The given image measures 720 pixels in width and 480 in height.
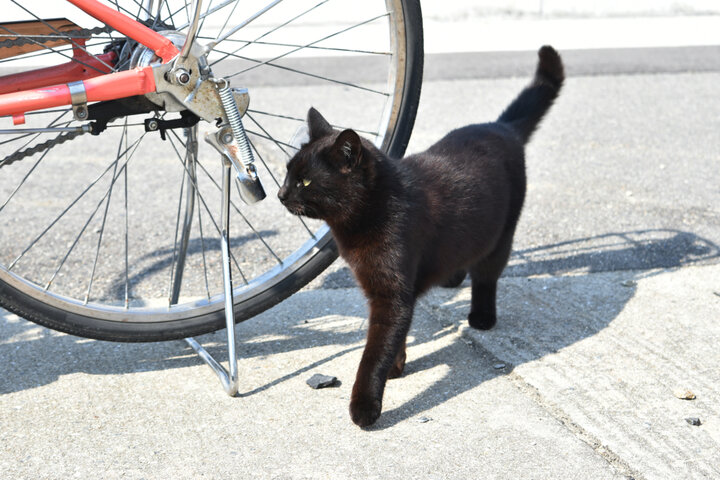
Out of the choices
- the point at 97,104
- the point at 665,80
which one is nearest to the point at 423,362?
the point at 97,104

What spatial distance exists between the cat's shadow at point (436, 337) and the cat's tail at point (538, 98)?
65cm

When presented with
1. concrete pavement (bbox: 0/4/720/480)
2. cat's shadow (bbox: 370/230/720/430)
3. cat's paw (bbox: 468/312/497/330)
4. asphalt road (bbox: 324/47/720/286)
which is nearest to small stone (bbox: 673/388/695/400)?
concrete pavement (bbox: 0/4/720/480)

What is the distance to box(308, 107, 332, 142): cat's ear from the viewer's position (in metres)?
2.56

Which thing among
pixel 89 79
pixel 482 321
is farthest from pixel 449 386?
pixel 89 79

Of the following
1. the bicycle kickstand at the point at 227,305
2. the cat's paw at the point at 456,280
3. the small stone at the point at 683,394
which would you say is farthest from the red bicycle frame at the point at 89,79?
the small stone at the point at 683,394

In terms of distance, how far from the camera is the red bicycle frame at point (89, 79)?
221 cm

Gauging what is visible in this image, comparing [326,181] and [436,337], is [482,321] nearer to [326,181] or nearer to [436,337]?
[436,337]

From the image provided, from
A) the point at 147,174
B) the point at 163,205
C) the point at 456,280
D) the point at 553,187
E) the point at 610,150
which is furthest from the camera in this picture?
the point at 610,150

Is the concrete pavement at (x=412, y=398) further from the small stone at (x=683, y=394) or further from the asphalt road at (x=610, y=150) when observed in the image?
the asphalt road at (x=610, y=150)

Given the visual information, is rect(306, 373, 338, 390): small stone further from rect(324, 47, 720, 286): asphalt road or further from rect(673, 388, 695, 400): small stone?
rect(673, 388, 695, 400): small stone

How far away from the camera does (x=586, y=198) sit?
434cm

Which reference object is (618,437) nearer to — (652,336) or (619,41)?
(652,336)

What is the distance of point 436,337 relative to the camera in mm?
2939

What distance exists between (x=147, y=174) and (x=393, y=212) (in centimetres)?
280
